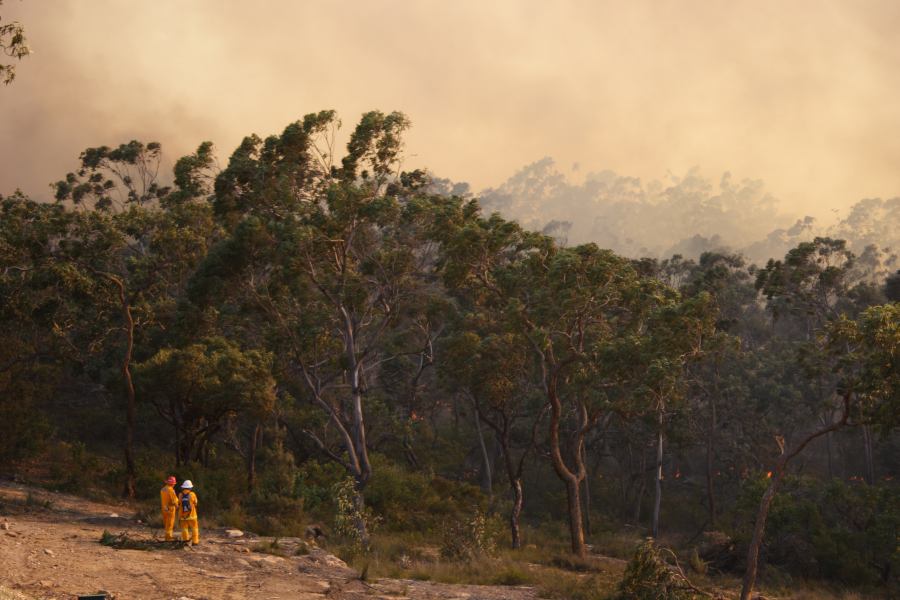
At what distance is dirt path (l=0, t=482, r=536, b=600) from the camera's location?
42.2 ft

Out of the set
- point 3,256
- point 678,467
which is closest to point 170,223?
point 3,256

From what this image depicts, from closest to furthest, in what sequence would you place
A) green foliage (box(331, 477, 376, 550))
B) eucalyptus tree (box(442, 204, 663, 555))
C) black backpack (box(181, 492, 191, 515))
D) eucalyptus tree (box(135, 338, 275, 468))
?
black backpack (box(181, 492, 191, 515))
green foliage (box(331, 477, 376, 550))
eucalyptus tree (box(442, 204, 663, 555))
eucalyptus tree (box(135, 338, 275, 468))

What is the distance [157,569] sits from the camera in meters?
14.6

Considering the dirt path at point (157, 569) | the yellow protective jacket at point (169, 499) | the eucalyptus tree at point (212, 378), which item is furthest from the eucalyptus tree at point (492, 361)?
the yellow protective jacket at point (169, 499)

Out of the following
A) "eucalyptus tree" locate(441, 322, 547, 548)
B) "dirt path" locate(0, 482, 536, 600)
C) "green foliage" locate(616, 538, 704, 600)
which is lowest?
"dirt path" locate(0, 482, 536, 600)

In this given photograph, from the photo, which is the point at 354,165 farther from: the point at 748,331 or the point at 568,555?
the point at 748,331

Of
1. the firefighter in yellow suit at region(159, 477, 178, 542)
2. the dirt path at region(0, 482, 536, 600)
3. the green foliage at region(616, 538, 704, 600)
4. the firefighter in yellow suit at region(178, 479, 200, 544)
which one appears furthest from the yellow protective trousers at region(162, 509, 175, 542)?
the green foliage at region(616, 538, 704, 600)

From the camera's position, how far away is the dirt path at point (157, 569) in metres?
12.9

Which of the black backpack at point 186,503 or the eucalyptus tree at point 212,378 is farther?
the eucalyptus tree at point 212,378

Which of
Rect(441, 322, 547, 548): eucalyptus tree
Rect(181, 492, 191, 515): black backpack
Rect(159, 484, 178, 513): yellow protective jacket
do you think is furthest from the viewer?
Rect(441, 322, 547, 548): eucalyptus tree

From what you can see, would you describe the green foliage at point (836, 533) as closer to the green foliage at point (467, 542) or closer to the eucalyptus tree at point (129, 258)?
the green foliage at point (467, 542)

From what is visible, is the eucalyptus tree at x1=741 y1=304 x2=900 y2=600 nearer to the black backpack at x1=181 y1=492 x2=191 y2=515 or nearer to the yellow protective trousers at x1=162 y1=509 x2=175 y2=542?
the black backpack at x1=181 y1=492 x2=191 y2=515

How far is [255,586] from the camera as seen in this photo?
47.3 ft

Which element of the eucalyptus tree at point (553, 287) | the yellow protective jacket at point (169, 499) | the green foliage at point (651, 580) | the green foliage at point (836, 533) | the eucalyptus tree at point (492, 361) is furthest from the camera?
the eucalyptus tree at point (492, 361)
